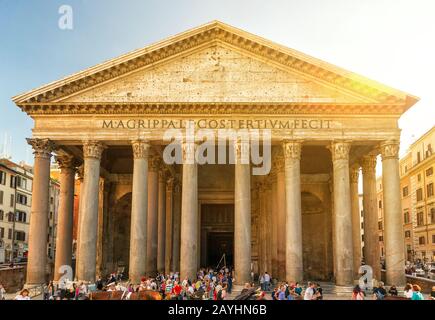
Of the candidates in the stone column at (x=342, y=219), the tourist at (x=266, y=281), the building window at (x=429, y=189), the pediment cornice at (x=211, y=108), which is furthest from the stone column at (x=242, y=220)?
the building window at (x=429, y=189)

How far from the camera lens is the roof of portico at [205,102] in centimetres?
2208

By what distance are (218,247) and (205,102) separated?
14539 millimetres

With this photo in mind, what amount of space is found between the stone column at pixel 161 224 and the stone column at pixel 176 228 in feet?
5.34

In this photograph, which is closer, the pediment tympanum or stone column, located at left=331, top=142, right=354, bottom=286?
stone column, located at left=331, top=142, right=354, bottom=286

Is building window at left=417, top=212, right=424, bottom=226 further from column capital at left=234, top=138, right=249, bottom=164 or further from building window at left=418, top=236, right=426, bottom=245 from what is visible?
column capital at left=234, top=138, right=249, bottom=164

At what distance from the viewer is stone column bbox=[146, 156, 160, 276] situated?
2453 centimetres

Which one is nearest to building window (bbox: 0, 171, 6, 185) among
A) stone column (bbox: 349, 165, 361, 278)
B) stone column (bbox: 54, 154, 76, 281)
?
stone column (bbox: 54, 154, 76, 281)

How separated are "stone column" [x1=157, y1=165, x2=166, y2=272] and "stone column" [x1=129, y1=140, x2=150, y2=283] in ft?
14.9

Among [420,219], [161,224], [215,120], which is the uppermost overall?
[215,120]

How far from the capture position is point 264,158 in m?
26.8

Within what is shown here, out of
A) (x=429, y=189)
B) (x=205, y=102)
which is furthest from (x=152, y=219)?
(x=429, y=189)

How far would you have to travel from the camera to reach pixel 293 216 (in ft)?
71.6

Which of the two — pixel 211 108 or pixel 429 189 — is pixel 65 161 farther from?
pixel 429 189
